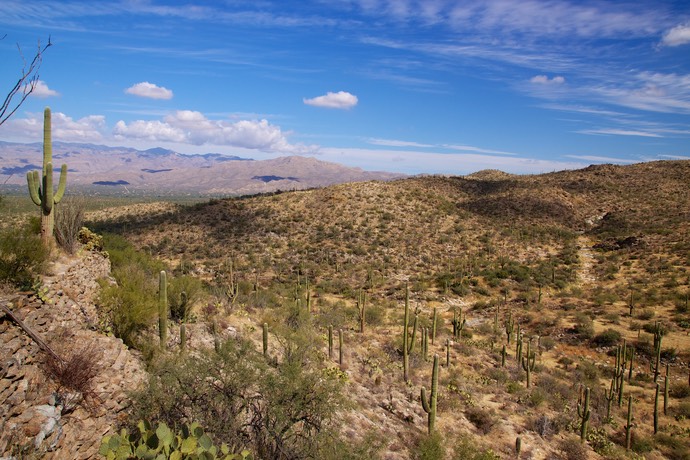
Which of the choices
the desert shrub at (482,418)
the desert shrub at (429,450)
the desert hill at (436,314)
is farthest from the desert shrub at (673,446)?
the desert shrub at (429,450)

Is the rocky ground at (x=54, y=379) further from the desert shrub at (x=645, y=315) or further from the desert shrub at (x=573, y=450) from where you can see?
the desert shrub at (x=645, y=315)

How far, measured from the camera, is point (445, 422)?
11.8 m

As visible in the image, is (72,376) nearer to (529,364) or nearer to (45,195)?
(45,195)

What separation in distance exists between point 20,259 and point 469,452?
10.4m

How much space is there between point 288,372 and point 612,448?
1055 cm

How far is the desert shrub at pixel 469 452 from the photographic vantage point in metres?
9.37

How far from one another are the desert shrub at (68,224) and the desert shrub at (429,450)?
928 centimetres

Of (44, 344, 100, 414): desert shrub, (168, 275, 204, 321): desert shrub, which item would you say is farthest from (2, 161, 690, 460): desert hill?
(44, 344, 100, 414): desert shrub

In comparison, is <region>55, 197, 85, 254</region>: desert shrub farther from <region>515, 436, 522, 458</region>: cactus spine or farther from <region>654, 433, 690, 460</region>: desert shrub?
<region>654, 433, 690, 460</region>: desert shrub

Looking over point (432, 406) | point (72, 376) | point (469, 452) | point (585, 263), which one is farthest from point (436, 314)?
point (585, 263)

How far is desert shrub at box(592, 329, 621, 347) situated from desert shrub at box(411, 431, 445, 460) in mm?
13793

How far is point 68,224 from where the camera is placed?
9117 millimetres

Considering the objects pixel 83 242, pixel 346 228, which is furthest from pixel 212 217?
pixel 83 242

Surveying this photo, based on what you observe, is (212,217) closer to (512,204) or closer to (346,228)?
(346,228)
